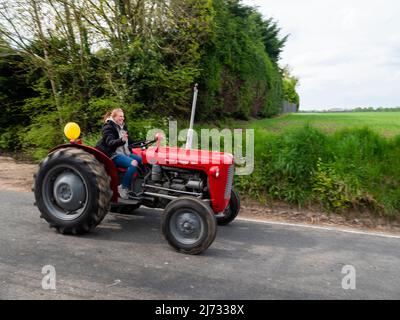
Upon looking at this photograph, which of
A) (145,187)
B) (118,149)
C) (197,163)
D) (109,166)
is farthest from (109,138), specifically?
(197,163)

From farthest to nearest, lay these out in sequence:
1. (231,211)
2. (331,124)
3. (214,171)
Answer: (331,124) < (231,211) < (214,171)

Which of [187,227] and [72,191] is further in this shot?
[72,191]

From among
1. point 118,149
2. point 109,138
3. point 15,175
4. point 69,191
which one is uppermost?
point 109,138

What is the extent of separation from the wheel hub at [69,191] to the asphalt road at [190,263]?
1.43 ft

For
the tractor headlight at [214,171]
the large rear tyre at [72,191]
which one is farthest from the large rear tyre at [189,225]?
the large rear tyre at [72,191]

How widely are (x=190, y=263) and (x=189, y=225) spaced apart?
0.51 meters

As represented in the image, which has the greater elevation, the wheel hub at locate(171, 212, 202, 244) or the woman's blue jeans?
the woman's blue jeans

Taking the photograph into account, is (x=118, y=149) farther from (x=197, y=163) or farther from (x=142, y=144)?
(x=197, y=163)

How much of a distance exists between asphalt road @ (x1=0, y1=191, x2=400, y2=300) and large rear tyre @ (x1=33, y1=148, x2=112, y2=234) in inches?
9.0

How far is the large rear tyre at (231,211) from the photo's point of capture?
20.2ft

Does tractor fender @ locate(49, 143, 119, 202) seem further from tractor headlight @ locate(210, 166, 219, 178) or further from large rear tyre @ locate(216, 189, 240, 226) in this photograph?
large rear tyre @ locate(216, 189, 240, 226)

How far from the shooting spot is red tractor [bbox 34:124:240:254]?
4887mm

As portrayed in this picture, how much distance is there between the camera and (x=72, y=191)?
5289 mm

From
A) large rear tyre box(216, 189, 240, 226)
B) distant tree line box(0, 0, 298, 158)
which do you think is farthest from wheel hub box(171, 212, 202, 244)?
distant tree line box(0, 0, 298, 158)
